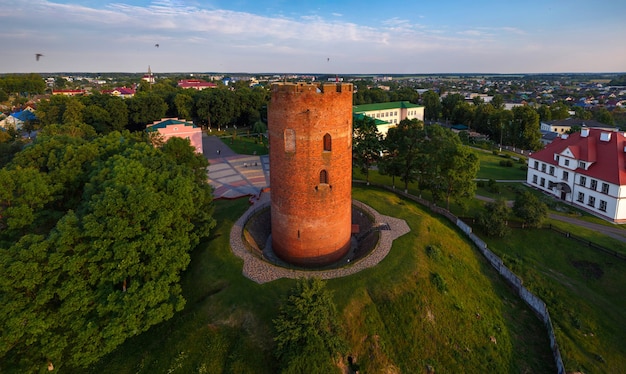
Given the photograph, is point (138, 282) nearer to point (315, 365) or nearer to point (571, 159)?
point (315, 365)

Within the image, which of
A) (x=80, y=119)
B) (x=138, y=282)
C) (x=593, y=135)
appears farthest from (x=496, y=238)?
(x=80, y=119)

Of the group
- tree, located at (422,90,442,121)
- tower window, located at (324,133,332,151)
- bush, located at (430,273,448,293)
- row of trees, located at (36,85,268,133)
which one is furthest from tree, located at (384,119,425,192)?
tree, located at (422,90,442,121)

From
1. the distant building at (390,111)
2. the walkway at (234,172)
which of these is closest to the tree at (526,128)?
the distant building at (390,111)

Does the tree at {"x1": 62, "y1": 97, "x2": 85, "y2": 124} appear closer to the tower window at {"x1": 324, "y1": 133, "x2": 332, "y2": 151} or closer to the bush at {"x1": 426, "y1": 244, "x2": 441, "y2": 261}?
the tower window at {"x1": 324, "y1": 133, "x2": 332, "y2": 151}

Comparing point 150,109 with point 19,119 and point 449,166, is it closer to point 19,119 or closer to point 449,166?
point 19,119

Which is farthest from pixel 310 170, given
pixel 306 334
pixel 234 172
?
pixel 234 172
